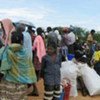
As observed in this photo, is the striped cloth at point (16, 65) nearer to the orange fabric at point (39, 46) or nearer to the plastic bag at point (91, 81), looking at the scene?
the orange fabric at point (39, 46)

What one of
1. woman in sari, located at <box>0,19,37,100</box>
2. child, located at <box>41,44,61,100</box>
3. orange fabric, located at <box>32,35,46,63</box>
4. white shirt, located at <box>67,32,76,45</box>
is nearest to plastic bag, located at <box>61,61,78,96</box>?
orange fabric, located at <box>32,35,46,63</box>

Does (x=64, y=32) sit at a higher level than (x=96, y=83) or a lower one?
higher

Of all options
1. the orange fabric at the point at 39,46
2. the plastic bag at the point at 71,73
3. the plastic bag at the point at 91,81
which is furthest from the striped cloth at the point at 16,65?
the plastic bag at the point at 91,81

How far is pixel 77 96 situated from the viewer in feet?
34.9

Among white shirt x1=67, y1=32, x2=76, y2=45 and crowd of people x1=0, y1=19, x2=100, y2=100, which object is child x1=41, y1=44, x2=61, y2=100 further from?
white shirt x1=67, y1=32, x2=76, y2=45

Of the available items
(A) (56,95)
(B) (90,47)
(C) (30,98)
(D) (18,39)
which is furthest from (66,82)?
(B) (90,47)

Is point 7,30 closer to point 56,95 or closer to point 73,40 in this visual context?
point 56,95

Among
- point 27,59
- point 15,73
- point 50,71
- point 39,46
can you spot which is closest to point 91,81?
point 39,46

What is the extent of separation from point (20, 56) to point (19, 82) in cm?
40

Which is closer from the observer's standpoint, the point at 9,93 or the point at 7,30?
the point at 9,93

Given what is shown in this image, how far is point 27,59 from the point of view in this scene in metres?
6.66

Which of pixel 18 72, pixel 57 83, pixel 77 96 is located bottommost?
pixel 77 96

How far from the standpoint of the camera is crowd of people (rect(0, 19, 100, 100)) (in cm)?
658

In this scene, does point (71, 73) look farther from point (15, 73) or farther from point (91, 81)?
A: point (15, 73)
